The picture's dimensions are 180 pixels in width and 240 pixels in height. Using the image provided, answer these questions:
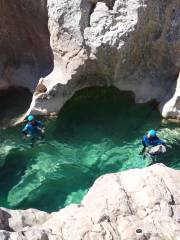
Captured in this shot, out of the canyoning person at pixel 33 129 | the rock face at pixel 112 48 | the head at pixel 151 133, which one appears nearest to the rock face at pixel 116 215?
the head at pixel 151 133

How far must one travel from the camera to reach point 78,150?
15.1 meters

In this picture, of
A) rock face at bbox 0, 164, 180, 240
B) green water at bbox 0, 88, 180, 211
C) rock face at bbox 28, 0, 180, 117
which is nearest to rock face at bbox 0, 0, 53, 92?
rock face at bbox 28, 0, 180, 117

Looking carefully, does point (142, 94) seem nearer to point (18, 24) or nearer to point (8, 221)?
point (18, 24)

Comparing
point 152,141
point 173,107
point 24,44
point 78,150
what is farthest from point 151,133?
point 24,44

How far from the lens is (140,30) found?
1546 cm

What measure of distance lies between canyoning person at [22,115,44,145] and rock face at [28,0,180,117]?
1.27 meters

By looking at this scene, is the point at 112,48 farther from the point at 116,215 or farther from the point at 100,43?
the point at 116,215

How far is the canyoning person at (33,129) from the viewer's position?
15117mm

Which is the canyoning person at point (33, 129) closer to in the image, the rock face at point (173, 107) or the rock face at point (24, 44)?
the rock face at point (24, 44)

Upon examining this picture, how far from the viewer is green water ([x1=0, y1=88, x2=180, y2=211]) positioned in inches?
527

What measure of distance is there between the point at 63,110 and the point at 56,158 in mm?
2720

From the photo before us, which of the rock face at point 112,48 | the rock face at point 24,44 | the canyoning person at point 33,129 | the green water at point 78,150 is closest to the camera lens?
the green water at point 78,150

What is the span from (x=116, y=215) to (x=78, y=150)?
5.57 meters

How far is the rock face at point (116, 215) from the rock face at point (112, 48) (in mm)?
5993
